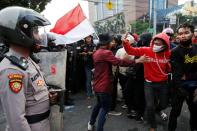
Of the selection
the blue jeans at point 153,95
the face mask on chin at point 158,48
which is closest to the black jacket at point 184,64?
the face mask on chin at point 158,48

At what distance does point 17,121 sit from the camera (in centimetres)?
210

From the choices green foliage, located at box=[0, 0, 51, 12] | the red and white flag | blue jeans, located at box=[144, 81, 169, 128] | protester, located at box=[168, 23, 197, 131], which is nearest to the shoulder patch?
protester, located at box=[168, 23, 197, 131]

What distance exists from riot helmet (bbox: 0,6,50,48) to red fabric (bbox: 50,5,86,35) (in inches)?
137

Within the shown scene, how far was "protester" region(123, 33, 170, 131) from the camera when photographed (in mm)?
4961

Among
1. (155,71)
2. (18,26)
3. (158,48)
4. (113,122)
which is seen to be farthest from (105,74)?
(18,26)

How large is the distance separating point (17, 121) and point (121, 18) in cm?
6135

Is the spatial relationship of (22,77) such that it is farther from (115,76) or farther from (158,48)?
(115,76)

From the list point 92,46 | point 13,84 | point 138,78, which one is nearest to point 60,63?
point 13,84

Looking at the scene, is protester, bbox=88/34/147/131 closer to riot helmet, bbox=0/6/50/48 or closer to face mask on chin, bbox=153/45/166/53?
face mask on chin, bbox=153/45/166/53

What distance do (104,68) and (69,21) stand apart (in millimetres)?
1471

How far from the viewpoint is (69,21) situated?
5.98 meters

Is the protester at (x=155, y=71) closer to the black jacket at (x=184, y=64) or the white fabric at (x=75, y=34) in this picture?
the black jacket at (x=184, y=64)

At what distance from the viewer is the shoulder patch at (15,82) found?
2.09 meters

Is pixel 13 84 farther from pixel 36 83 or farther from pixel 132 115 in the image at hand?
pixel 132 115
